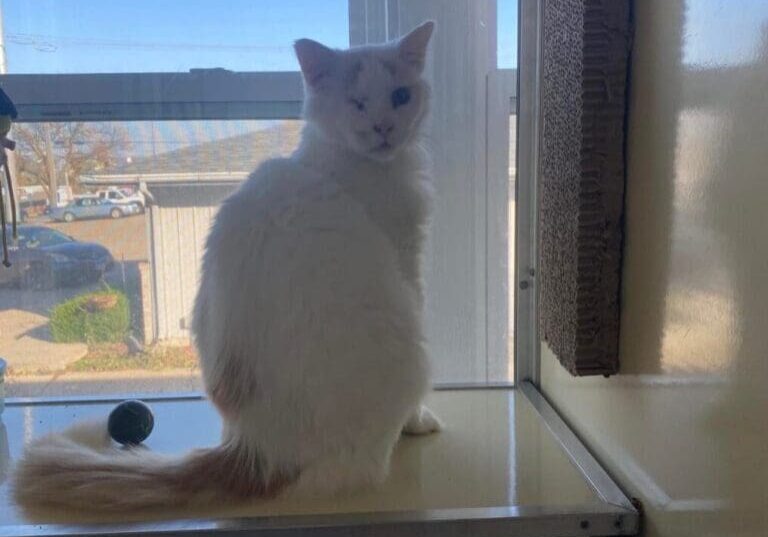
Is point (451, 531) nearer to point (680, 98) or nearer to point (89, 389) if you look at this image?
point (680, 98)

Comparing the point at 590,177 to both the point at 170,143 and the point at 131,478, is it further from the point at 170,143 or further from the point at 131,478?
the point at 170,143

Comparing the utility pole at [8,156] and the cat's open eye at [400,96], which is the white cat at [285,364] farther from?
the utility pole at [8,156]

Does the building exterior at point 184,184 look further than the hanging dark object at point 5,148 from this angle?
Yes

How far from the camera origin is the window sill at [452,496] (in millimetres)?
728

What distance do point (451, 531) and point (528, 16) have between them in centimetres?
83

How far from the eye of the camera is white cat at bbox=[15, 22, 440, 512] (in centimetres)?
80

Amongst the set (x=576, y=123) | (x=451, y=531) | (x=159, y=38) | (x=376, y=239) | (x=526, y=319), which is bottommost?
(x=451, y=531)

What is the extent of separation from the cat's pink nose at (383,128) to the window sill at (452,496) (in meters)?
0.44

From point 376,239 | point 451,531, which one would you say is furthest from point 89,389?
point 451,531

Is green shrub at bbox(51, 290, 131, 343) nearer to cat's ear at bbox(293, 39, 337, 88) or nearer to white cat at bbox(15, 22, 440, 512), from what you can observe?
white cat at bbox(15, 22, 440, 512)

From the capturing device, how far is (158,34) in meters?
1.16

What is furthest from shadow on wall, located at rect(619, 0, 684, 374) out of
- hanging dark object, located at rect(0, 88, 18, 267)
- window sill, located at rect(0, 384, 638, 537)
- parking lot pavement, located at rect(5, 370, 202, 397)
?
hanging dark object, located at rect(0, 88, 18, 267)

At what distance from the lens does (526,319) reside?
4.00 feet

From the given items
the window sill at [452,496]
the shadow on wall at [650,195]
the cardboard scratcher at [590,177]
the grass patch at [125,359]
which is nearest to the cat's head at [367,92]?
the cardboard scratcher at [590,177]
